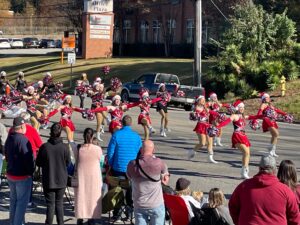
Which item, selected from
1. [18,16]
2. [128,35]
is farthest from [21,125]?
[18,16]

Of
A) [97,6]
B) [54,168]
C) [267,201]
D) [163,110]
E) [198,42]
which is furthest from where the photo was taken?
[97,6]

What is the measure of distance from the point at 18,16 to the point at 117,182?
105614mm

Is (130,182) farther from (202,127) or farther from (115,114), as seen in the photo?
(115,114)

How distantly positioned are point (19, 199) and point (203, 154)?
9.13m

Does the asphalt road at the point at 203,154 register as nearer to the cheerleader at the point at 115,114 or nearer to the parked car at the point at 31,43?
the cheerleader at the point at 115,114

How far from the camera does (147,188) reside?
8359mm

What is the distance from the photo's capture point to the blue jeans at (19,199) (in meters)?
9.59

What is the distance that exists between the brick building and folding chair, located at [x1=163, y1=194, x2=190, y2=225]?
44.3 metres

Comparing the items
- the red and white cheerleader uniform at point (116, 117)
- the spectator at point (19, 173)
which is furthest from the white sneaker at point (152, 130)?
the spectator at point (19, 173)

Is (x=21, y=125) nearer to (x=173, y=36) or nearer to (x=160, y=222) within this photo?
(x=160, y=222)

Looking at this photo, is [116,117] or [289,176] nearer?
[289,176]

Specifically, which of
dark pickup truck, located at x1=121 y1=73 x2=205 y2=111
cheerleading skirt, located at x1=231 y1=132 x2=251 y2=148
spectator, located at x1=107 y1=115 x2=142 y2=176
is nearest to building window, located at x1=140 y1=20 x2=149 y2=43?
dark pickup truck, located at x1=121 y1=73 x2=205 y2=111

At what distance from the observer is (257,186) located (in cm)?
666

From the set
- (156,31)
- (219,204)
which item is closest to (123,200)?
(219,204)
